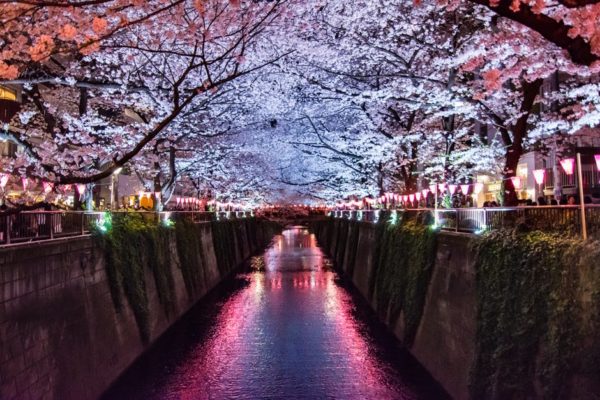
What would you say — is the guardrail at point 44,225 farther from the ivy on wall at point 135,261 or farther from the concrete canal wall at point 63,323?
the ivy on wall at point 135,261

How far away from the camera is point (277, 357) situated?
52.3ft

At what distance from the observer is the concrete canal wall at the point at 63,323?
8453 millimetres

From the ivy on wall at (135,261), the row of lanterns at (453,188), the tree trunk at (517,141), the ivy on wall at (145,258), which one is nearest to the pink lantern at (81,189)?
the ivy on wall at (145,258)

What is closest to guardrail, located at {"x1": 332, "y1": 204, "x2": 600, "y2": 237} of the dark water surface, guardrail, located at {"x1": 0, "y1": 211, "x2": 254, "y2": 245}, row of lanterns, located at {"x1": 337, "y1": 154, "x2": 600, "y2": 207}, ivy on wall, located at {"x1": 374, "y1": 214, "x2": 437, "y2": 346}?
ivy on wall, located at {"x1": 374, "y1": 214, "x2": 437, "y2": 346}

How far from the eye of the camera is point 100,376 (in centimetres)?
1206

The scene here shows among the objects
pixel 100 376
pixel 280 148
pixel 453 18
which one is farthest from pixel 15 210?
pixel 280 148

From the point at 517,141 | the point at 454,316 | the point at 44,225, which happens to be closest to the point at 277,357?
the point at 454,316

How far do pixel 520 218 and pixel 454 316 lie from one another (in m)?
3.51

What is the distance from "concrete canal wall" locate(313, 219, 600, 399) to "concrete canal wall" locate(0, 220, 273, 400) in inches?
293

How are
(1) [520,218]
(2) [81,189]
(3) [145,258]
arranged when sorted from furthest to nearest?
(2) [81,189] < (3) [145,258] < (1) [520,218]

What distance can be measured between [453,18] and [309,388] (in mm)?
12496

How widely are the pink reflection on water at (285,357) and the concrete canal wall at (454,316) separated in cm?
128

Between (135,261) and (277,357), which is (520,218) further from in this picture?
(135,261)

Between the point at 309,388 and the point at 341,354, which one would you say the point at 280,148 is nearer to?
the point at 341,354
